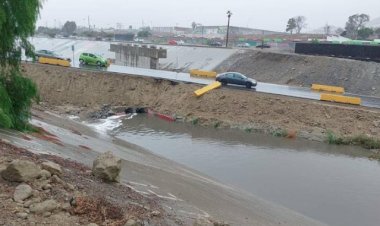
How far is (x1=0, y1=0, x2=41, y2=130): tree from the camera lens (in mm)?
21750

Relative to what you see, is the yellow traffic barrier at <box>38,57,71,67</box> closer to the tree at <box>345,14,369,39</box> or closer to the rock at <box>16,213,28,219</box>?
the rock at <box>16,213,28,219</box>

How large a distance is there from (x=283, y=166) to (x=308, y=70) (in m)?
34.3

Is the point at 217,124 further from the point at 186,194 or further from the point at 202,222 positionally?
the point at 202,222

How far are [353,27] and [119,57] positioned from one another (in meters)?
130

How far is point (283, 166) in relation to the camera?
29.2m

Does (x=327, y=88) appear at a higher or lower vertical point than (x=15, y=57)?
lower

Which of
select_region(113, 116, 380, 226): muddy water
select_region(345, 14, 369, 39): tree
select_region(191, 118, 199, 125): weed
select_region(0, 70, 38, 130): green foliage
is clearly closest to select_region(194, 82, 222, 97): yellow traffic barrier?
select_region(191, 118, 199, 125): weed

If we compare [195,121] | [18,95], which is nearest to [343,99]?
[195,121]

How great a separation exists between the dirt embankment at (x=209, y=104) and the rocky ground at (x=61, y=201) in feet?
90.0

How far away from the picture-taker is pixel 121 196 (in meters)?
13.2

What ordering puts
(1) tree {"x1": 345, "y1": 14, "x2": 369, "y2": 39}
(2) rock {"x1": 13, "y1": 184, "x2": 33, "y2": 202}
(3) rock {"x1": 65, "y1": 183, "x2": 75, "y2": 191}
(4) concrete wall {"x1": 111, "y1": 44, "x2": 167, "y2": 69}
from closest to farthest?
1. (2) rock {"x1": 13, "y1": 184, "x2": 33, "y2": 202}
2. (3) rock {"x1": 65, "y1": 183, "x2": 75, "y2": 191}
3. (4) concrete wall {"x1": 111, "y1": 44, "x2": 167, "y2": 69}
4. (1) tree {"x1": 345, "y1": 14, "x2": 369, "y2": 39}

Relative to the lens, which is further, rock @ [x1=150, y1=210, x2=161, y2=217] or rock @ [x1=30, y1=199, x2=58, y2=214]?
rock @ [x1=150, y1=210, x2=161, y2=217]

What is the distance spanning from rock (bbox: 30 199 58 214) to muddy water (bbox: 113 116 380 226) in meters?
14.4

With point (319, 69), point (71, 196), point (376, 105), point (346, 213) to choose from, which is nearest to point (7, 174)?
point (71, 196)
